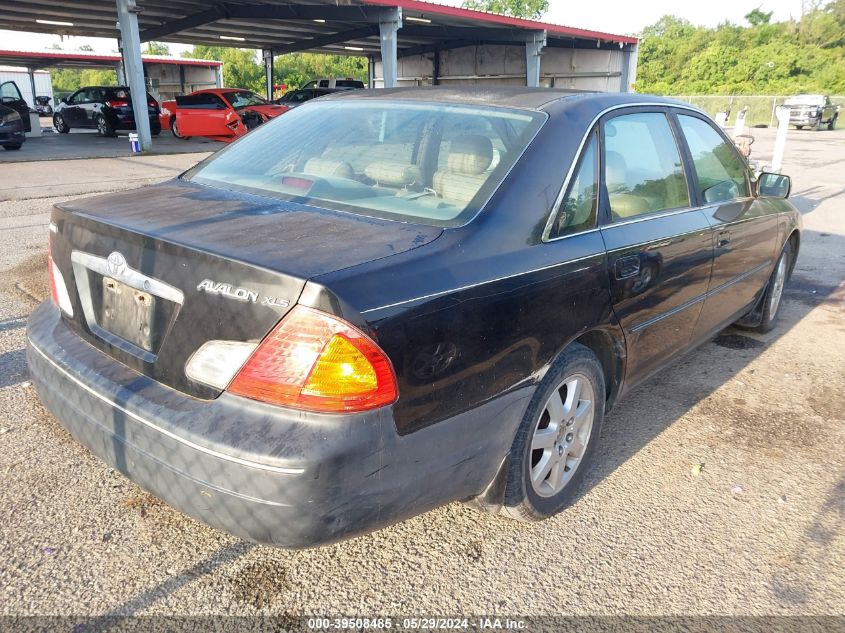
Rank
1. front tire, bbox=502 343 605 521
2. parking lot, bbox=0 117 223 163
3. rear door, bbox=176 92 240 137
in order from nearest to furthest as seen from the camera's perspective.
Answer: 1. front tire, bbox=502 343 605 521
2. parking lot, bbox=0 117 223 163
3. rear door, bbox=176 92 240 137

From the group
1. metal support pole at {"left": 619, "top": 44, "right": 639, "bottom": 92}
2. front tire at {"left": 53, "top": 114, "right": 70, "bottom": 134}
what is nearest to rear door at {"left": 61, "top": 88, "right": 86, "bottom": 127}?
front tire at {"left": 53, "top": 114, "right": 70, "bottom": 134}

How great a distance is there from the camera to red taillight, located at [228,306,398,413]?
1.77 metres

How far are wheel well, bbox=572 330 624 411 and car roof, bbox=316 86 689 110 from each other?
937 mm

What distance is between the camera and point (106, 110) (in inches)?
933

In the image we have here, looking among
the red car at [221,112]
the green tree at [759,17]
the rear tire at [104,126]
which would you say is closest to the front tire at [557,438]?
the red car at [221,112]

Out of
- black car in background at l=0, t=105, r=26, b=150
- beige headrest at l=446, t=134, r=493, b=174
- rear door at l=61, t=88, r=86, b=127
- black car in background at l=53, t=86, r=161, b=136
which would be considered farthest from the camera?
rear door at l=61, t=88, r=86, b=127

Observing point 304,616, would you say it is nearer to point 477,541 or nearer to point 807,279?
point 477,541

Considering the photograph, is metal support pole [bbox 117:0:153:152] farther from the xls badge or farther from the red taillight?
the red taillight

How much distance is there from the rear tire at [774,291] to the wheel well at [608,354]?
2281 mm

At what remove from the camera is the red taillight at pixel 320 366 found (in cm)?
177

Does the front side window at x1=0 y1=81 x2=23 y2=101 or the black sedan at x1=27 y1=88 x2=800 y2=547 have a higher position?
the front side window at x1=0 y1=81 x2=23 y2=101

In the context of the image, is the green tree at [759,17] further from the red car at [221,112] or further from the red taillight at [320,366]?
the red taillight at [320,366]

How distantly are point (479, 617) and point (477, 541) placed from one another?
1.27ft

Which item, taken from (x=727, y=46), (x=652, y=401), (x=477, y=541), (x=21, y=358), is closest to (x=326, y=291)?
(x=477, y=541)
